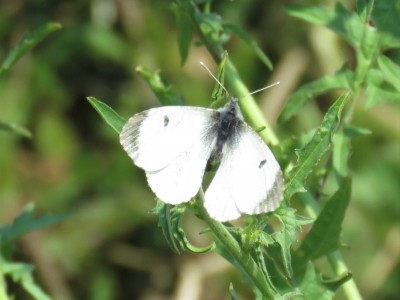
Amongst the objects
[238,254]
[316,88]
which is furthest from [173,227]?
[316,88]

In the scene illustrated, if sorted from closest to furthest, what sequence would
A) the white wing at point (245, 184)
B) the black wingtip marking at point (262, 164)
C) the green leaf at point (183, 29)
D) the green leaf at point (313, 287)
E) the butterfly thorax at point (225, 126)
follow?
1. the white wing at point (245, 184)
2. the black wingtip marking at point (262, 164)
3. the butterfly thorax at point (225, 126)
4. the green leaf at point (313, 287)
5. the green leaf at point (183, 29)

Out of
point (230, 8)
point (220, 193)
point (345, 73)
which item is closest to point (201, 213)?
point (220, 193)

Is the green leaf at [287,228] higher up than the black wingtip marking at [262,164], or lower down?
lower down

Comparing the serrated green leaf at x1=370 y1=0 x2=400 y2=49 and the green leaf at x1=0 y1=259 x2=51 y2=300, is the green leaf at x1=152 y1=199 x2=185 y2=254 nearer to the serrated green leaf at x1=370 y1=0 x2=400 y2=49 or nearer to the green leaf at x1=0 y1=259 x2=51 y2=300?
the green leaf at x1=0 y1=259 x2=51 y2=300

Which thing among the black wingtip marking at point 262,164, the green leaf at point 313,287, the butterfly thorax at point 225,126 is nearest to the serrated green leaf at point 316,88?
the butterfly thorax at point 225,126

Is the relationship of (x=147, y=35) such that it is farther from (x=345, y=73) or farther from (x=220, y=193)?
(x=220, y=193)

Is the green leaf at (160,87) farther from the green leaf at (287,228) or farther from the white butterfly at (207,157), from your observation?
the green leaf at (287,228)
